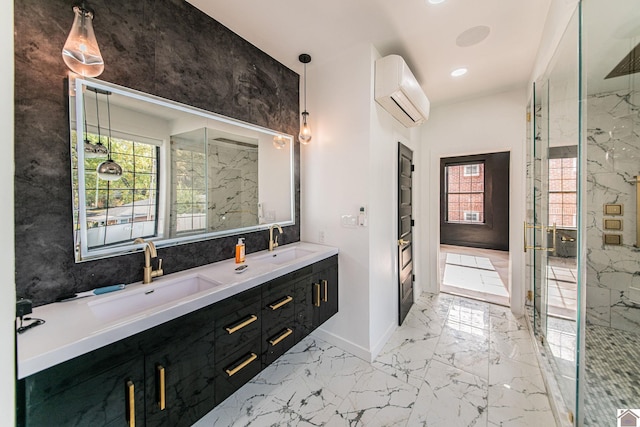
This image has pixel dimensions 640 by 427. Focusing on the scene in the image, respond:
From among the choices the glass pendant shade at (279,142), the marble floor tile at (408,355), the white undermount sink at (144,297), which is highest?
the glass pendant shade at (279,142)

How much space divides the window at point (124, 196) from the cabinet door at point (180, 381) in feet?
2.44

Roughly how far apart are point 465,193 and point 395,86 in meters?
5.31

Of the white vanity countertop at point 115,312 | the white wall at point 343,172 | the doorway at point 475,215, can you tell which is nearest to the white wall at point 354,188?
the white wall at point 343,172

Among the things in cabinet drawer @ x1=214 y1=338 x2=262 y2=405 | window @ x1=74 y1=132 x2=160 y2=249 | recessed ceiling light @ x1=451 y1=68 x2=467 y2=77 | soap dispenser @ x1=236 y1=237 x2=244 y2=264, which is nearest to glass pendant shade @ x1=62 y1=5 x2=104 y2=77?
window @ x1=74 y1=132 x2=160 y2=249

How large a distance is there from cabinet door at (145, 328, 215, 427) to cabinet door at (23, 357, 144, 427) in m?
0.05

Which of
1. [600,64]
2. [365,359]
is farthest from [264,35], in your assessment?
[365,359]

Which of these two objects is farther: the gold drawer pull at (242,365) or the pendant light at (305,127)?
the pendant light at (305,127)

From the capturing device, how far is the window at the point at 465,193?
20.0ft

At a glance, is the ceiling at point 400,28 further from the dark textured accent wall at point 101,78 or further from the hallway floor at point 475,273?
the hallway floor at point 475,273

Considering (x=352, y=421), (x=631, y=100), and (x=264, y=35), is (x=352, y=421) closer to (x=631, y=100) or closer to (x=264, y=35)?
(x=264, y=35)

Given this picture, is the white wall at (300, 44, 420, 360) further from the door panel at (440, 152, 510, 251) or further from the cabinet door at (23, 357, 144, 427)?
the door panel at (440, 152, 510, 251)

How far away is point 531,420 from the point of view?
1.58 meters

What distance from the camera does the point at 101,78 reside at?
4.42 ft

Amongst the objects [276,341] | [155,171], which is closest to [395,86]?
[155,171]
